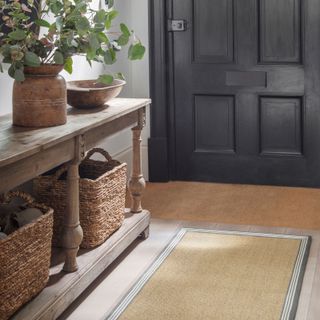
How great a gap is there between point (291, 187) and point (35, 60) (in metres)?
2.56

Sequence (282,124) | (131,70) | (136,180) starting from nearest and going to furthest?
1. (136,180)
2. (282,124)
3. (131,70)

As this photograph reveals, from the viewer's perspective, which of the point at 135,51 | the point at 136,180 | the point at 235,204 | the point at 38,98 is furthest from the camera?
the point at 235,204

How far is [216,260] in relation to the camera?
358 cm

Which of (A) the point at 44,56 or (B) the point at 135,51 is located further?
(B) the point at 135,51

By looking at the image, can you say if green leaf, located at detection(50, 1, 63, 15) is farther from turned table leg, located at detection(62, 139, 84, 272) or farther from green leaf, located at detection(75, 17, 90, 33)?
turned table leg, located at detection(62, 139, 84, 272)

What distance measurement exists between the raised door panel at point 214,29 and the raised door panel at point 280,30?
0.19 m

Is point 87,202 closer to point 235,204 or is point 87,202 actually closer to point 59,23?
point 59,23

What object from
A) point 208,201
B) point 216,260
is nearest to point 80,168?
point 216,260

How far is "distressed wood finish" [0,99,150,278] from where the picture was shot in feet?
8.19

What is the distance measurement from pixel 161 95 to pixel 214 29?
54 centimetres

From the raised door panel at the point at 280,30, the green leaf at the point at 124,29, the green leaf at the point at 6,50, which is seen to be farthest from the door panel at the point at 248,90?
the green leaf at the point at 6,50

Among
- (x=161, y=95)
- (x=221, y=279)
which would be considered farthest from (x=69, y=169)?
(x=161, y=95)

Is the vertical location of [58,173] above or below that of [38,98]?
below

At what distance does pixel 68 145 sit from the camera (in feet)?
9.54
